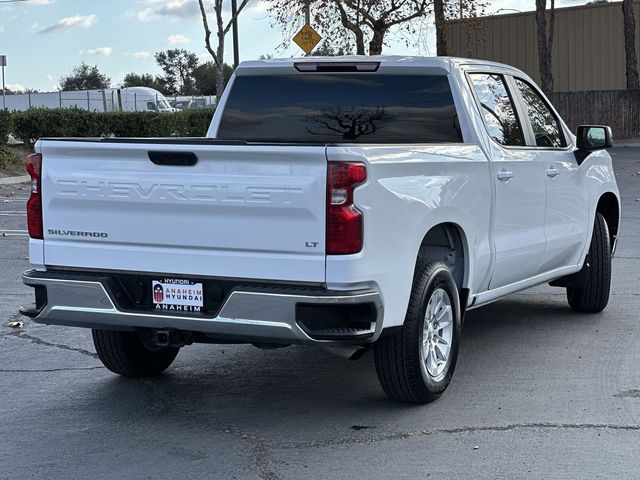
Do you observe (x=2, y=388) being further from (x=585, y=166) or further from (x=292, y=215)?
(x=585, y=166)

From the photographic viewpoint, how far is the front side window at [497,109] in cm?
781

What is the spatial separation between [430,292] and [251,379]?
1.47 m

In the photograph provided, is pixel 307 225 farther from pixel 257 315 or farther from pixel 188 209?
pixel 188 209

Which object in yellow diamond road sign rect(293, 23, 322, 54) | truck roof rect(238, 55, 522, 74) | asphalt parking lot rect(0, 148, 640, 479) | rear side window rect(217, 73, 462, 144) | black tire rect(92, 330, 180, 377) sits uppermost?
yellow diamond road sign rect(293, 23, 322, 54)

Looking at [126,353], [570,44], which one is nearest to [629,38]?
[570,44]

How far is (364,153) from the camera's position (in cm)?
572

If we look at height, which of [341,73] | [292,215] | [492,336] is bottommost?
[492,336]

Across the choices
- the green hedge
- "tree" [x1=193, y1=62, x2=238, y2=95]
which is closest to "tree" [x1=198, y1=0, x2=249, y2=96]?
the green hedge

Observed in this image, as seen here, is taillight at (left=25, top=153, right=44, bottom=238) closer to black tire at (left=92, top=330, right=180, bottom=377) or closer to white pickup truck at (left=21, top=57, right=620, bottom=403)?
white pickup truck at (left=21, top=57, right=620, bottom=403)

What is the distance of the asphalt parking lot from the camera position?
549 cm

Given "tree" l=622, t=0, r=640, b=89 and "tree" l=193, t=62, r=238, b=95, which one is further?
"tree" l=193, t=62, r=238, b=95

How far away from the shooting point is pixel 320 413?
645 centimetres

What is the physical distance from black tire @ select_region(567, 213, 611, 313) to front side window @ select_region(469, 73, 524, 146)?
5.20ft

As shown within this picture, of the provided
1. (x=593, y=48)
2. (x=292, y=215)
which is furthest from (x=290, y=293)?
(x=593, y=48)
